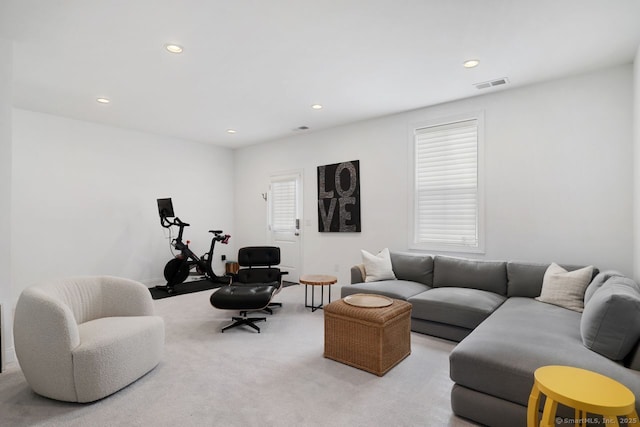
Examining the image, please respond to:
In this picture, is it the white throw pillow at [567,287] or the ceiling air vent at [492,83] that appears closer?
the white throw pillow at [567,287]

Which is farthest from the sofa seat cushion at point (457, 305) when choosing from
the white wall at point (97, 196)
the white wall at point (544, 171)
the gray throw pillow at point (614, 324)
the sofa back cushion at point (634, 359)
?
the white wall at point (97, 196)

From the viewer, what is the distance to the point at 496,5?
239 centimetres

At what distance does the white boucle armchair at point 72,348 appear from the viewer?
2.15 m

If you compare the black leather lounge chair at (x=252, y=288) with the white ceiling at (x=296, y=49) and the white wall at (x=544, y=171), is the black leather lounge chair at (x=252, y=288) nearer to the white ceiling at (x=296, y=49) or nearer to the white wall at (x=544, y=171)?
the white wall at (x=544, y=171)

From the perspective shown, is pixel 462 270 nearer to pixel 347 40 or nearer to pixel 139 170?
pixel 347 40

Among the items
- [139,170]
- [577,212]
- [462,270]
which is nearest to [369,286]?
[462,270]

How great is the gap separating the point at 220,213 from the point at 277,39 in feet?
16.5

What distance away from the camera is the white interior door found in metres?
6.27

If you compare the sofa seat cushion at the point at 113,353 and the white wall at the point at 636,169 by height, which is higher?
the white wall at the point at 636,169

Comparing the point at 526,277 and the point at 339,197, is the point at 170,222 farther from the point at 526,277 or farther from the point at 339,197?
the point at 526,277

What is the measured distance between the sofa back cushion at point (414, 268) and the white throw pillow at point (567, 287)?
1.28 metres

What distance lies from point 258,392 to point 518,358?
1.75 metres

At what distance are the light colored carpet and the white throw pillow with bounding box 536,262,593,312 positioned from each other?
43.4 inches

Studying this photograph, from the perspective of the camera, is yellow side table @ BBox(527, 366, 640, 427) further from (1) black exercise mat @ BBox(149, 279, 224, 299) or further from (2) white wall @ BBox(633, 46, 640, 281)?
(1) black exercise mat @ BBox(149, 279, 224, 299)
